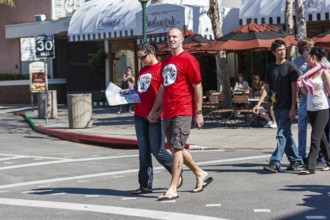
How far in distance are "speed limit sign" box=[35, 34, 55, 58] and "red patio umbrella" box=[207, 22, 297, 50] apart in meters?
6.00

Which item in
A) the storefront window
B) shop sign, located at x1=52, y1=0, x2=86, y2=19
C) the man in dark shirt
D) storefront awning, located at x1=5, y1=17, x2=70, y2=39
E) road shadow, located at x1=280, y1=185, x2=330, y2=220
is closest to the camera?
road shadow, located at x1=280, y1=185, x2=330, y2=220

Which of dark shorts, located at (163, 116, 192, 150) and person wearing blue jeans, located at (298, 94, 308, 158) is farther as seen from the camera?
person wearing blue jeans, located at (298, 94, 308, 158)

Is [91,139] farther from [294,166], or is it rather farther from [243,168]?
[294,166]

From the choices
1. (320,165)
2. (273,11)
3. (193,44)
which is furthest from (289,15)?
(320,165)

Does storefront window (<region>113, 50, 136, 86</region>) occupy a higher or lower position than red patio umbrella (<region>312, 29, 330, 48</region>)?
lower

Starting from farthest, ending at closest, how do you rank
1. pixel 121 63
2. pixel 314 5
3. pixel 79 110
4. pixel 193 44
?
pixel 121 63 < pixel 314 5 < pixel 193 44 < pixel 79 110

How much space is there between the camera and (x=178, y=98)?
352 inches

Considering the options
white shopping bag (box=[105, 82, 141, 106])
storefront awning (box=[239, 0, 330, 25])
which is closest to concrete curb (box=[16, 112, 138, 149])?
white shopping bag (box=[105, 82, 141, 106])

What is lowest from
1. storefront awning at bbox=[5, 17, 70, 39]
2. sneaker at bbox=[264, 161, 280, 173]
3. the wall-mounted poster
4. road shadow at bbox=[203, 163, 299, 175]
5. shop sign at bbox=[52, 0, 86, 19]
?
road shadow at bbox=[203, 163, 299, 175]

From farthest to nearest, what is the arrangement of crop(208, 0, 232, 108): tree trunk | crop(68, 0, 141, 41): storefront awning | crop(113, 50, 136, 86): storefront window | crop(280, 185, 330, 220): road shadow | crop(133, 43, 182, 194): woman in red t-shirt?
crop(113, 50, 136, 86): storefront window, crop(68, 0, 141, 41): storefront awning, crop(208, 0, 232, 108): tree trunk, crop(133, 43, 182, 194): woman in red t-shirt, crop(280, 185, 330, 220): road shadow

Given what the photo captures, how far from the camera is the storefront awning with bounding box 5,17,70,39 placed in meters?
34.4

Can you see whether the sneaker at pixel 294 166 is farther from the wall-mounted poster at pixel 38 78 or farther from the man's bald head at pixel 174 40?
the wall-mounted poster at pixel 38 78

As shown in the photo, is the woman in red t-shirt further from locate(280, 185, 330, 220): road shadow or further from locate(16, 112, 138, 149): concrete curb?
locate(16, 112, 138, 149): concrete curb

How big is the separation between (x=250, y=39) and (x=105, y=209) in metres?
12.1
